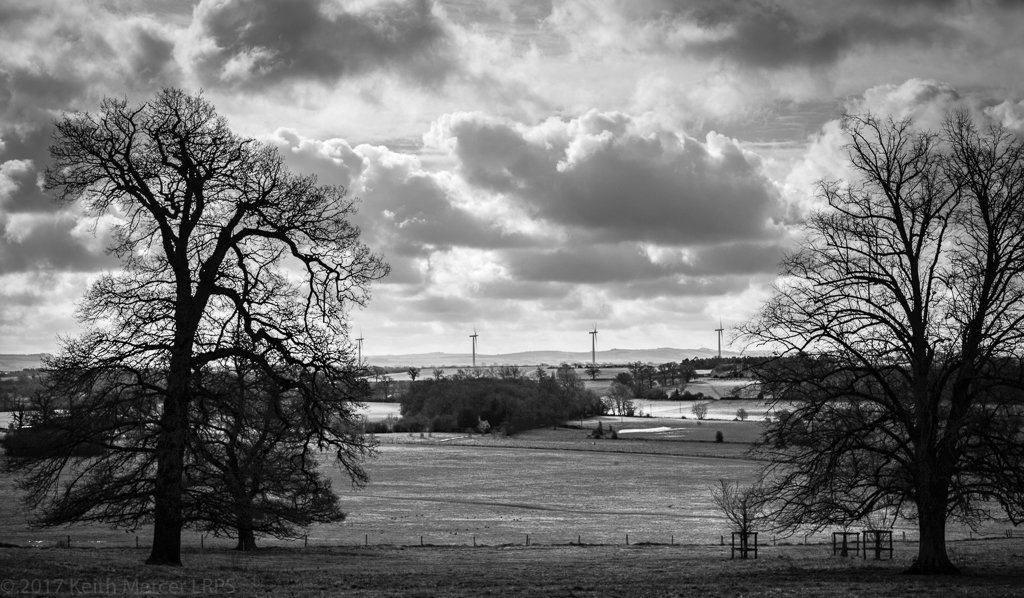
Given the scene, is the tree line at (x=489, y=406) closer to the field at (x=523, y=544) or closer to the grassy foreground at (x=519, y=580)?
the field at (x=523, y=544)

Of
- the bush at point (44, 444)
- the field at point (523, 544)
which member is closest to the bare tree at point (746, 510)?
the field at point (523, 544)

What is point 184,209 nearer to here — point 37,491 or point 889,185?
point 37,491

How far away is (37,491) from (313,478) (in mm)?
5882

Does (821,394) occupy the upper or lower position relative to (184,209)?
lower

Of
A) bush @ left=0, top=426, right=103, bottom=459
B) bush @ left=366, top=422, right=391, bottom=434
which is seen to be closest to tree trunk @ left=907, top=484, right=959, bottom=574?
bush @ left=0, top=426, right=103, bottom=459

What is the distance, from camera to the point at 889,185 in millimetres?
23047

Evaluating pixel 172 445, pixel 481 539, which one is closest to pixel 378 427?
pixel 481 539

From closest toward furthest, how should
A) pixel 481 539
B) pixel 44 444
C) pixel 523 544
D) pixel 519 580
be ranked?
pixel 44 444 < pixel 519 580 < pixel 523 544 < pixel 481 539

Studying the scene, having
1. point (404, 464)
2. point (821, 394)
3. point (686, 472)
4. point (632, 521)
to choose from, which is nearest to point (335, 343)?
point (821, 394)

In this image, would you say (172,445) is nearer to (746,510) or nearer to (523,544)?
(523,544)

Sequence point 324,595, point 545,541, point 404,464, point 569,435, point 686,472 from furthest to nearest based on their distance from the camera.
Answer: point 569,435
point 404,464
point 686,472
point 545,541
point 324,595

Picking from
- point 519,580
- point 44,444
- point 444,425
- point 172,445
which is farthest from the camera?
point 444,425

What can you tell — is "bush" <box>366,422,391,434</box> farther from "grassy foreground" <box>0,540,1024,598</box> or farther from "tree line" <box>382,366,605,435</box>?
"grassy foreground" <box>0,540,1024,598</box>

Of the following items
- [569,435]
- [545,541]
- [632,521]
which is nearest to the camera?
[545,541]
